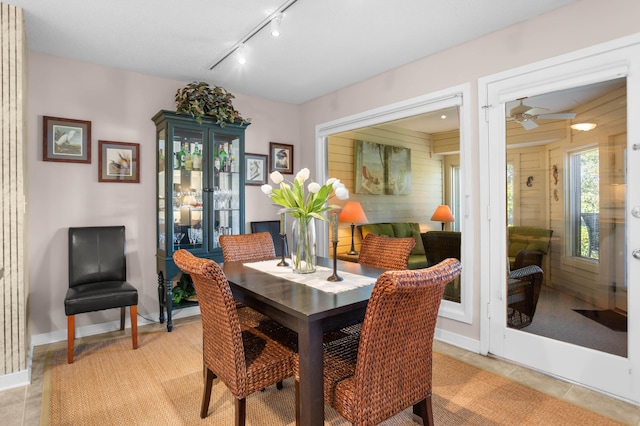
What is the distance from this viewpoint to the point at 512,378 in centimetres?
253

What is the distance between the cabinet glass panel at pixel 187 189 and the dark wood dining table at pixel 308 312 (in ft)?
6.13

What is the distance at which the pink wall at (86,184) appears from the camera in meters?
3.16

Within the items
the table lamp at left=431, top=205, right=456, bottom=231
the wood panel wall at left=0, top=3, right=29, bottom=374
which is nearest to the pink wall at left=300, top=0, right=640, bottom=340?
the table lamp at left=431, top=205, right=456, bottom=231

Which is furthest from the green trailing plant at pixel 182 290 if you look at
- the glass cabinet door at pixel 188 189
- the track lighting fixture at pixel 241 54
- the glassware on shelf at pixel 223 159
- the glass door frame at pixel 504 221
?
the glass door frame at pixel 504 221

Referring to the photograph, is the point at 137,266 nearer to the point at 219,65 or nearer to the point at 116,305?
the point at 116,305

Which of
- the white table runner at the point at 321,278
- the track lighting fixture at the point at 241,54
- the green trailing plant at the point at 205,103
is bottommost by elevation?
the white table runner at the point at 321,278

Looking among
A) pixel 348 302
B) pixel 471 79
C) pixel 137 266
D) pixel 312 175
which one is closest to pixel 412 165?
pixel 312 175

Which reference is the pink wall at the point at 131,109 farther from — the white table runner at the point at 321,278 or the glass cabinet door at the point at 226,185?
the white table runner at the point at 321,278

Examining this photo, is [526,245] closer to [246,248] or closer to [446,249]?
[446,249]

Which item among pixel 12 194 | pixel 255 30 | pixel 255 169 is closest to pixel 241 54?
pixel 255 30

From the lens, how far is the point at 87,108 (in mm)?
3389

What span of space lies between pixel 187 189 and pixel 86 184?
89 cm

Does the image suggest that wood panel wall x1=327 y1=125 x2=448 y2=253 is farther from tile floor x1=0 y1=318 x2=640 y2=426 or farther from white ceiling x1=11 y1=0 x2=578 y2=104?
tile floor x1=0 y1=318 x2=640 y2=426

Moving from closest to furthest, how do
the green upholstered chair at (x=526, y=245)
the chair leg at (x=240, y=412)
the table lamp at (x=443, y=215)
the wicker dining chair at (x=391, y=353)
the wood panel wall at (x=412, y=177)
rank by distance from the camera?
the wicker dining chair at (x=391, y=353)
the chair leg at (x=240, y=412)
the green upholstered chair at (x=526, y=245)
the wood panel wall at (x=412, y=177)
the table lamp at (x=443, y=215)
